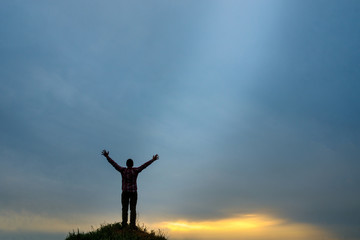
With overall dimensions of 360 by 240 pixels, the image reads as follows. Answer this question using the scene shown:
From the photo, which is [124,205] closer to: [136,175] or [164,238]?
[136,175]

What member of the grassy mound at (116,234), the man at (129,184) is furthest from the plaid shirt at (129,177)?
the grassy mound at (116,234)

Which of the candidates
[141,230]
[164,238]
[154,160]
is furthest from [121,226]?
[154,160]

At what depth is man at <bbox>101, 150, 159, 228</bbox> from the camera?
18062 millimetres

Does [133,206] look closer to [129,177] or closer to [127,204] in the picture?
[127,204]

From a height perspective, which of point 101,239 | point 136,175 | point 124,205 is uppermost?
point 136,175

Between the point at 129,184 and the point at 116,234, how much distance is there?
268cm

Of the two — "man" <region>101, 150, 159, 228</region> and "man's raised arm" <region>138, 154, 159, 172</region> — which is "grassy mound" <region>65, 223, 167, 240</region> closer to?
"man" <region>101, 150, 159, 228</region>

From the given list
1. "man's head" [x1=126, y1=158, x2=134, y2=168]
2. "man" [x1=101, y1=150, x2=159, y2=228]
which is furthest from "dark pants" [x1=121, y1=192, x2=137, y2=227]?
"man's head" [x1=126, y1=158, x2=134, y2=168]

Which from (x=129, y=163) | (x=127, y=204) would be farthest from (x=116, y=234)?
(x=129, y=163)

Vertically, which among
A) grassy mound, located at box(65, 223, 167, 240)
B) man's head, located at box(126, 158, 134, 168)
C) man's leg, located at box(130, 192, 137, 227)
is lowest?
grassy mound, located at box(65, 223, 167, 240)

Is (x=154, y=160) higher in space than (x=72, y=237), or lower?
higher

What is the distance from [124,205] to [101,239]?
2011mm

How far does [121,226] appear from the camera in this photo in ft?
61.9

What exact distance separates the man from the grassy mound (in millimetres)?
563
